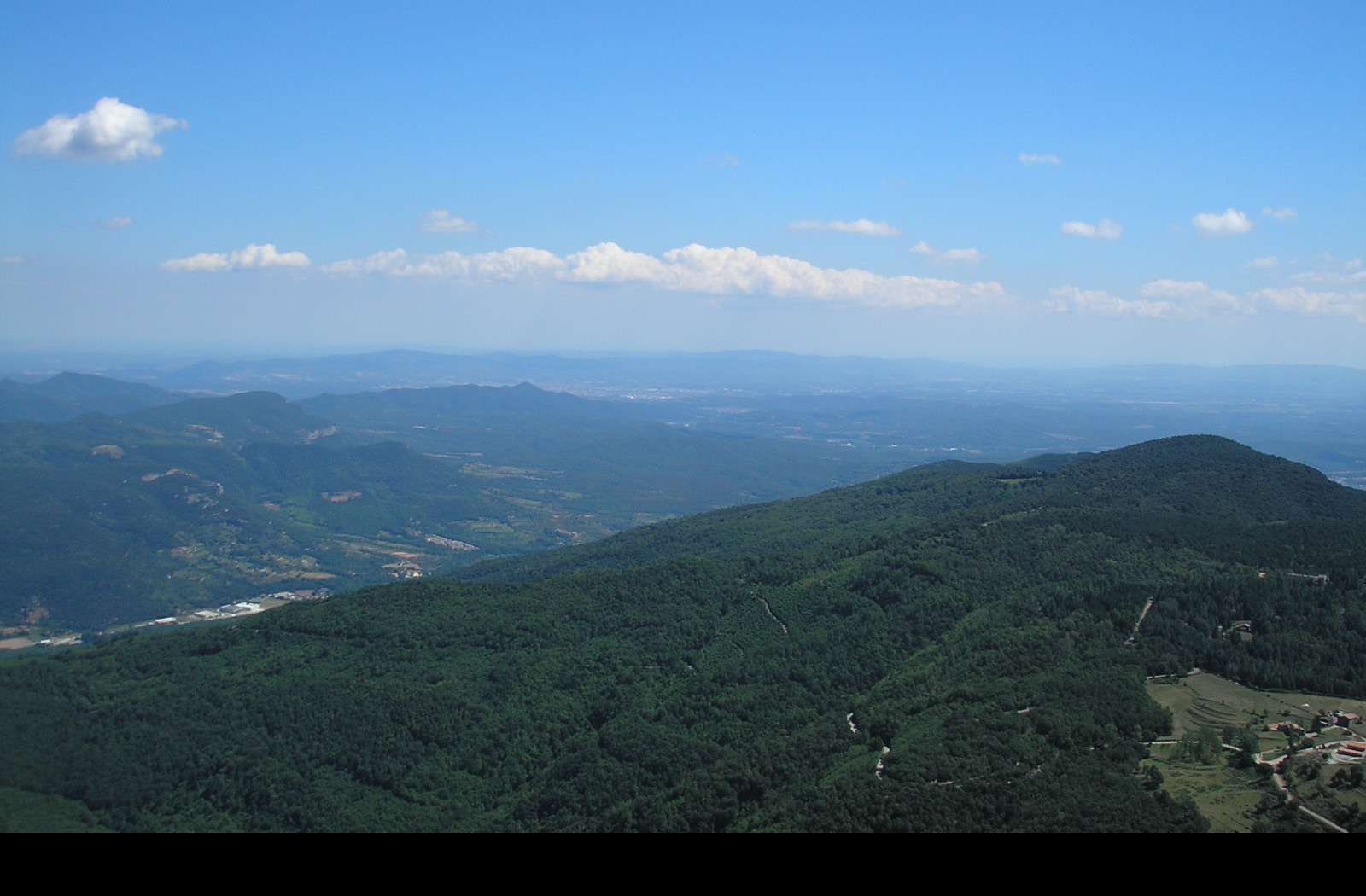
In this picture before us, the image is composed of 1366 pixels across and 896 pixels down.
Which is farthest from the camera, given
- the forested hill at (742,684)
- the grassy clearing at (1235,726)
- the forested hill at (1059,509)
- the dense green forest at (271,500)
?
the dense green forest at (271,500)

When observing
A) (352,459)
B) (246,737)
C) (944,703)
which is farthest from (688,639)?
(352,459)

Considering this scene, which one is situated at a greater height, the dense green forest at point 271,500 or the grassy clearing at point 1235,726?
the grassy clearing at point 1235,726

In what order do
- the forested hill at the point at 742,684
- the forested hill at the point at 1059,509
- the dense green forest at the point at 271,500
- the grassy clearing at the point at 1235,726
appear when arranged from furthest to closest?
the dense green forest at the point at 271,500
the forested hill at the point at 1059,509
the forested hill at the point at 742,684
the grassy clearing at the point at 1235,726

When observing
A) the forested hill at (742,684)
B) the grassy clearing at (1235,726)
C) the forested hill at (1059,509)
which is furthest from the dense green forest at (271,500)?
the grassy clearing at (1235,726)

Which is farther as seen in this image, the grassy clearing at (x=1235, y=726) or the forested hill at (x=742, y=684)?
the forested hill at (x=742, y=684)

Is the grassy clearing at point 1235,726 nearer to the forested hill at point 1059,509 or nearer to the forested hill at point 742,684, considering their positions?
the forested hill at point 742,684

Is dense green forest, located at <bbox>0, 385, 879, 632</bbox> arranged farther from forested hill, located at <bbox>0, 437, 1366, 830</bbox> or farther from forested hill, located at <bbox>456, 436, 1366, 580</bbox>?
forested hill, located at <bbox>0, 437, 1366, 830</bbox>

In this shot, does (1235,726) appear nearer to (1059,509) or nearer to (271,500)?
(1059,509)
